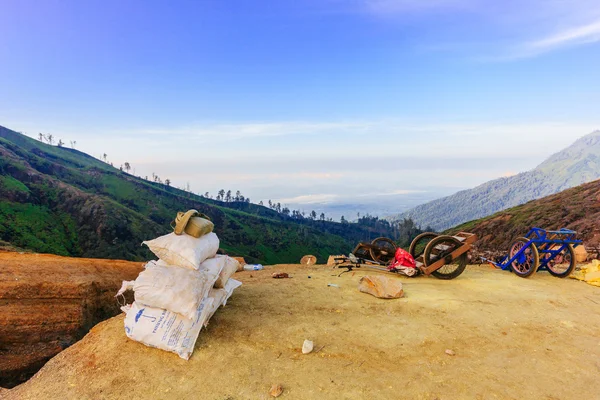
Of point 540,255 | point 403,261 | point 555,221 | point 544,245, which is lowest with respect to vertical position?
point 403,261

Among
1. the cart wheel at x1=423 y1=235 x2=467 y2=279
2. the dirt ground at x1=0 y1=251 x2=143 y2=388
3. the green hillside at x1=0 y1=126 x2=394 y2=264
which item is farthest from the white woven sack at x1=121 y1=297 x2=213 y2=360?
the green hillside at x1=0 y1=126 x2=394 y2=264

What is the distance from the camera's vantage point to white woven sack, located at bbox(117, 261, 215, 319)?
564 centimetres

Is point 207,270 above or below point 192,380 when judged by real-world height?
above

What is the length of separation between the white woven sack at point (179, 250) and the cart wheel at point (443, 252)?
6.60m

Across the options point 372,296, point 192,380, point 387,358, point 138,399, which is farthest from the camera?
point 372,296

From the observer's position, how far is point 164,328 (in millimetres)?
5508

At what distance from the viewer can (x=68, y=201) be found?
320ft

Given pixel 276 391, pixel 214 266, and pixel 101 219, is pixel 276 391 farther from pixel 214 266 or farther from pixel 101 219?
pixel 101 219

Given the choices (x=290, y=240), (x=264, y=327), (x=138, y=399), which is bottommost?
(x=290, y=240)

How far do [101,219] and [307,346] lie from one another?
10393cm

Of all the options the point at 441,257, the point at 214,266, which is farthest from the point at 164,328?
the point at 441,257

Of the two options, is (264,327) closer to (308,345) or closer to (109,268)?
(308,345)

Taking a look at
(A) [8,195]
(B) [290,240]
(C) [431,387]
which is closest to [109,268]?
(C) [431,387]

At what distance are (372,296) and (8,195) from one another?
108227 mm
